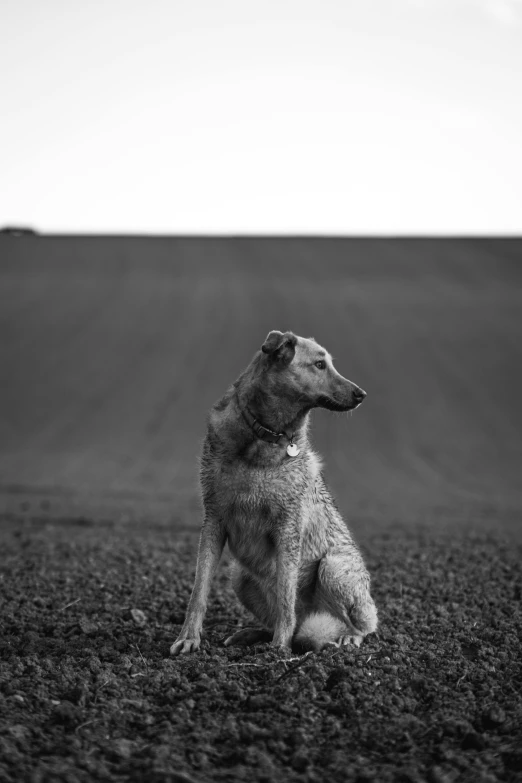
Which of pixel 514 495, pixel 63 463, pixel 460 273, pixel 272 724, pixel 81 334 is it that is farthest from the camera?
pixel 460 273

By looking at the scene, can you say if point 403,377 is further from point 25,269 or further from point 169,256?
point 25,269

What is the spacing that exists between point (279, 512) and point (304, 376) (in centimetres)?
103

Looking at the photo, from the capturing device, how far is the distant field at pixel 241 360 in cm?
2684

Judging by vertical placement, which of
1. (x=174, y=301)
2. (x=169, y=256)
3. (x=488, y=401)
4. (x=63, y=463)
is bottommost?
(x=63, y=463)

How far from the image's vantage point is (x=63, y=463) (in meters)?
29.5

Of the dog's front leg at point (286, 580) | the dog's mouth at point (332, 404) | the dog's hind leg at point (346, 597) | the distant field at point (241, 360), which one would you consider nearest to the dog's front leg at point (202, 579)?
the dog's front leg at point (286, 580)

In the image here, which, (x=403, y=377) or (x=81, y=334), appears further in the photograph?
(x=81, y=334)

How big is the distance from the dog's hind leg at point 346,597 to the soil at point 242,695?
184 mm

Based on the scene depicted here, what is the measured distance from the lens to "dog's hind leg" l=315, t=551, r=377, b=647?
21.2ft

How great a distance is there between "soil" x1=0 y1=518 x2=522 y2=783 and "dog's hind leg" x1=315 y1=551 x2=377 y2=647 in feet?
0.60

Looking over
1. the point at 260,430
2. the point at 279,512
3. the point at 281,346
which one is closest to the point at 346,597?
the point at 279,512

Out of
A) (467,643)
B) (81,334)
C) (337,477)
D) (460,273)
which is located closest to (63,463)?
(337,477)

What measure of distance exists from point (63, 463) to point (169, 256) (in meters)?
25.9

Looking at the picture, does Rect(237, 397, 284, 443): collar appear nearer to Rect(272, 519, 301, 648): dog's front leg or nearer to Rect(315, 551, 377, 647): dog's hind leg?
Rect(272, 519, 301, 648): dog's front leg
